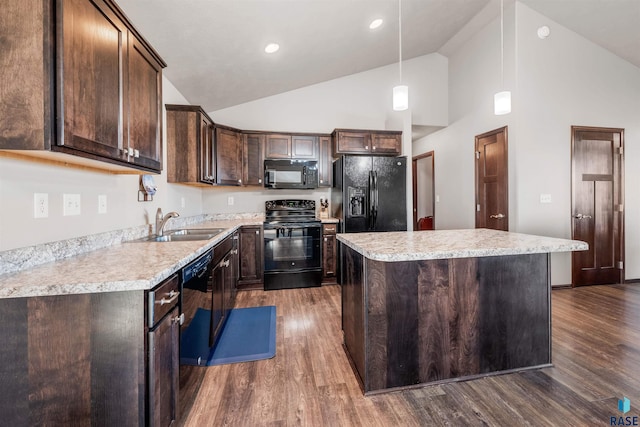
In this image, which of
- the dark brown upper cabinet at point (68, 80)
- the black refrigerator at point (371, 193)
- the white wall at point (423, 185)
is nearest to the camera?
the dark brown upper cabinet at point (68, 80)

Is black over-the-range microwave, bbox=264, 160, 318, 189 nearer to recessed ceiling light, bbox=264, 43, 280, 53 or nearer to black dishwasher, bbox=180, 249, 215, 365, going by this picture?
recessed ceiling light, bbox=264, 43, 280, 53

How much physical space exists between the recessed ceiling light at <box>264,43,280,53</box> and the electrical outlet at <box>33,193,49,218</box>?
2358 millimetres

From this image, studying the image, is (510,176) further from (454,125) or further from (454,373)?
(454,373)

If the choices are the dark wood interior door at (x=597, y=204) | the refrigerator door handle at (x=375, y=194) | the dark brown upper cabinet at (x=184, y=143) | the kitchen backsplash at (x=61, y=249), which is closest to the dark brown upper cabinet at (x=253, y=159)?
the dark brown upper cabinet at (x=184, y=143)

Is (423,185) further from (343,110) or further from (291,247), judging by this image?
(291,247)

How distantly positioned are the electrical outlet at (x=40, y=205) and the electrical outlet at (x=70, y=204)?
0.11 meters

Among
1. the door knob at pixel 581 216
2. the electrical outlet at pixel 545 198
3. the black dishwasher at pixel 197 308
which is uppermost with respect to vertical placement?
the electrical outlet at pixel 545 198

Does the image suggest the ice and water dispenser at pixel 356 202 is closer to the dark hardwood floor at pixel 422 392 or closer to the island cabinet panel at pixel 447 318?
the dark hardwood floor at pixel 422 392

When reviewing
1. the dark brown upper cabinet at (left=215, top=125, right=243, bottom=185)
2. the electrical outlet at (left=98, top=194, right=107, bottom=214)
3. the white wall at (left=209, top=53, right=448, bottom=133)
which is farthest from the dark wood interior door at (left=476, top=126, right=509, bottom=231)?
the electrical outlet at (left=98, top=194, right=107, bottom=214)

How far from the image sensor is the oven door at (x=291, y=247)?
3656 millimetres

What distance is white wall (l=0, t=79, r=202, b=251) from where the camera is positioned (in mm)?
1204

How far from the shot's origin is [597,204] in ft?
12.2

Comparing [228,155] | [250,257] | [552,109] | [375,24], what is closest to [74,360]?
[250,257]

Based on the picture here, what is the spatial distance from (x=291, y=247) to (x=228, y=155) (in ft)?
4.82
